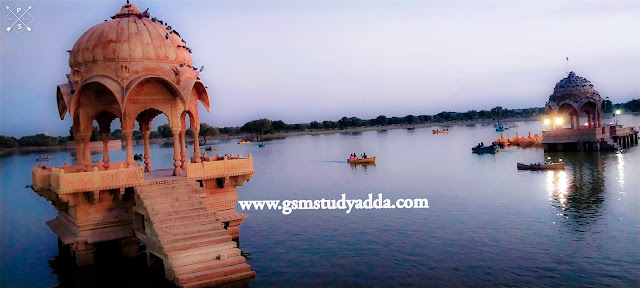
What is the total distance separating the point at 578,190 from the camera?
28.8m

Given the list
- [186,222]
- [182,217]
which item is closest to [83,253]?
[182,217]

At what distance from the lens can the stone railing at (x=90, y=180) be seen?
49.5ft

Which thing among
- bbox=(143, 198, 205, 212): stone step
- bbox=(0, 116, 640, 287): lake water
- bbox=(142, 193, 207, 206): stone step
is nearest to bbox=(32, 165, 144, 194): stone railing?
bbox=(142, 193, 207, 206): stone step

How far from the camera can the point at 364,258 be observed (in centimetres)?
1702

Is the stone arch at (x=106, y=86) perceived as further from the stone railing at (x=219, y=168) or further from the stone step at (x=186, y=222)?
the stone step at (x=186, y=222)

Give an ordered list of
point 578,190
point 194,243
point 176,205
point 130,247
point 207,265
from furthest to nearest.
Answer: point 578,190 < point 130,247 < point 176,205 < point 194,243 < point 207,265

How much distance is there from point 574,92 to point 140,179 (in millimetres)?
47258

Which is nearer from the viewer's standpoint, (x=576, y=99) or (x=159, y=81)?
(x=159, y=81)

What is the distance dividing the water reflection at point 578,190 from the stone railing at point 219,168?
1315cm

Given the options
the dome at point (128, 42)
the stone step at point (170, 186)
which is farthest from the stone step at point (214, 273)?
the dome at point (128, 42)

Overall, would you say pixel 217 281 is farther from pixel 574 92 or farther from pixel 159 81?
pixel 574 92

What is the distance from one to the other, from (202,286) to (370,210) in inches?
557

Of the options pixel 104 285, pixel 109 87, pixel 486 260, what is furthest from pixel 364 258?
pixel 109 87

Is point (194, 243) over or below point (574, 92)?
below
